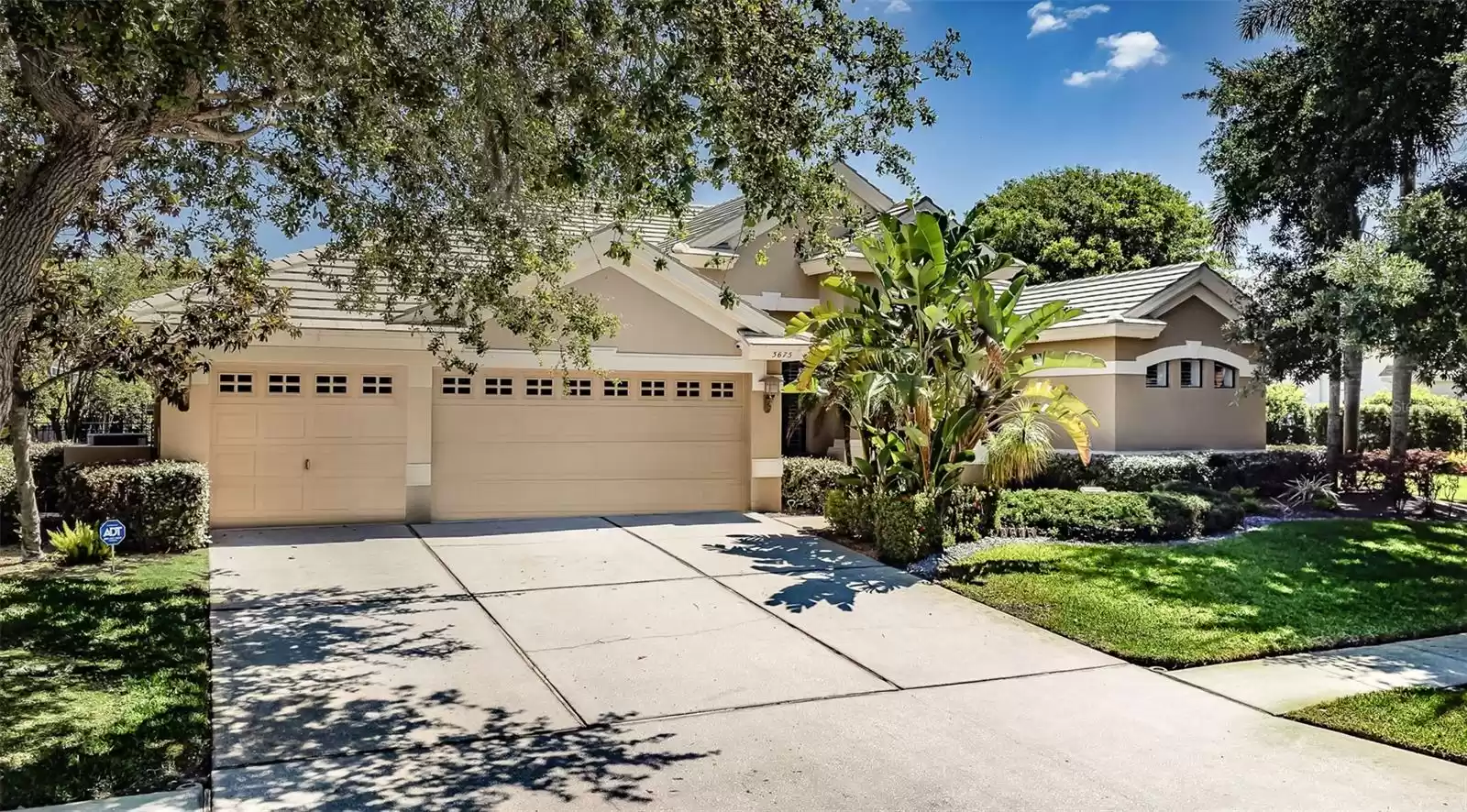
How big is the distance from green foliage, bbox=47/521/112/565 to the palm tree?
8.40m

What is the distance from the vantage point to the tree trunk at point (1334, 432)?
17.6 meters

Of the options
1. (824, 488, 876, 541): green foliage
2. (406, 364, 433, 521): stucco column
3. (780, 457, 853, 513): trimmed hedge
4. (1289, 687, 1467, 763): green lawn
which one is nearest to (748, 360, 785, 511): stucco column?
(780, 457, 853, 513): trimmed hedge

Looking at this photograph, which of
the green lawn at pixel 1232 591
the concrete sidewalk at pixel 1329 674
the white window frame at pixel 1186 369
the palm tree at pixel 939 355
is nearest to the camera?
the concrete sidewalk at pixel 1329 674

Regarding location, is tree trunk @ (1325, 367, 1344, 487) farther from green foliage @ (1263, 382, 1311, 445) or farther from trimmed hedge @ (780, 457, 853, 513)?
trimmed hedge @ (780, 457, 853, 513)

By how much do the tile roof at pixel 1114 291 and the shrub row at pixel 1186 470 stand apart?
2921 millimetres

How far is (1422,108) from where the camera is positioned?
1453 centimetres

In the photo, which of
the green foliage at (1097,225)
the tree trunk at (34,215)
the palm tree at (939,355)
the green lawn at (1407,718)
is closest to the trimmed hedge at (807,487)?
the palm tree at (939,355)

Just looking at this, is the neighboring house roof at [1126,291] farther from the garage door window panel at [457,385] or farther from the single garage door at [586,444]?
the garage door window panel at [457,385]

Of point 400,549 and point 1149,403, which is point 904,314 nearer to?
point 400,549

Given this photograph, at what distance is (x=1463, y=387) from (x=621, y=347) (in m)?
12.8

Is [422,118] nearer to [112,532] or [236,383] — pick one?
[112,532]

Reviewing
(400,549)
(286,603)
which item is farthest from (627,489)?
(286,603)

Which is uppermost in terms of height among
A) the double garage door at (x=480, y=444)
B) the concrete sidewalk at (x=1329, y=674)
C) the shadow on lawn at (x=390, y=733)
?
the double garage door at (x=480, y=444)

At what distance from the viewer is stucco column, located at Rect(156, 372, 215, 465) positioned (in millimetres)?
12375
